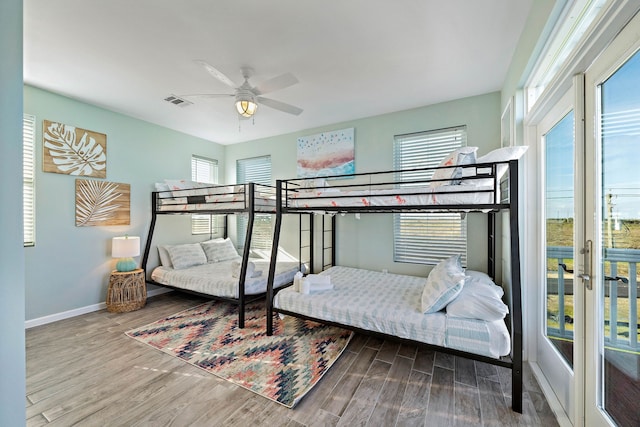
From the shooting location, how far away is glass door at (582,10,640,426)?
109cm

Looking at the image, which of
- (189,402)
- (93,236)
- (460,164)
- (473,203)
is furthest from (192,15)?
A: (93,236)

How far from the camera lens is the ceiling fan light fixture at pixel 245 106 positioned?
7.86ft

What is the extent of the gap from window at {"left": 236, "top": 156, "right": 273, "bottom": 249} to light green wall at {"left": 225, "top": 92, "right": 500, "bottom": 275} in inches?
14.2

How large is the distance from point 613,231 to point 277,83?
2369mm

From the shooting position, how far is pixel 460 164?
208cm

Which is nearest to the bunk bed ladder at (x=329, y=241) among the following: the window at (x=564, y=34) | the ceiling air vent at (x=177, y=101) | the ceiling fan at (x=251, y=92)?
the ceiling fan at (x=251, y=92)

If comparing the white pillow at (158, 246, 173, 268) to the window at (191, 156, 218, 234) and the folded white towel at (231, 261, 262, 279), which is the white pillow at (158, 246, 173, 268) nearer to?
the window at (191, 156, 218, 234)

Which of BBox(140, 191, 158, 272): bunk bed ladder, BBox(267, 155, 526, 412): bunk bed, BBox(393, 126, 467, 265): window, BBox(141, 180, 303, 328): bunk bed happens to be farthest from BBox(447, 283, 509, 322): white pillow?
BBox(140, 191, 158, 272): bunk bed ladder

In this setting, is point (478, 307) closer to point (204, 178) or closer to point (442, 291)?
point (442, 291)

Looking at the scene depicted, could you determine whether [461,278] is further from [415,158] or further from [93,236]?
[93,236]

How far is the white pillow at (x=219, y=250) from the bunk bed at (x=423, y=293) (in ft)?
7.07

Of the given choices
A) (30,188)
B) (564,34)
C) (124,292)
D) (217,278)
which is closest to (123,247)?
(124,292)

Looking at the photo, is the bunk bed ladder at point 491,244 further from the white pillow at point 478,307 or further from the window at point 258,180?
the window at point 258,180

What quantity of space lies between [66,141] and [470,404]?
4.90m
